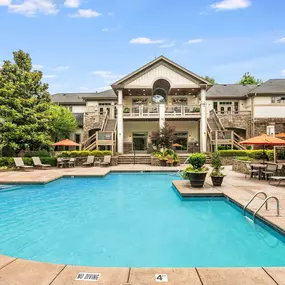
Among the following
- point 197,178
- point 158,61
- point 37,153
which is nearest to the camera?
point 197,178

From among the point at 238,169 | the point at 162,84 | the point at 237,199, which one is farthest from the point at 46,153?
the point at 237,199

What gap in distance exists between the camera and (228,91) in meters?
28.8

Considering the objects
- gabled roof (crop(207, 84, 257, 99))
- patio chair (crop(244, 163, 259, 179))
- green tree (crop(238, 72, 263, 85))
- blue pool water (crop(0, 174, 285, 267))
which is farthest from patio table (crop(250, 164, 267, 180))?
green tree (crop(238, 72, 263, 85))

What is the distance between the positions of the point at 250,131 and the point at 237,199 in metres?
19.6

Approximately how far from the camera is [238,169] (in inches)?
606

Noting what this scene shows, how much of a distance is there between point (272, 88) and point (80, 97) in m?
24.1

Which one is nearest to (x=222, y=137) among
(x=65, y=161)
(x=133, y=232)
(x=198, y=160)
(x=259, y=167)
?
(x=259, y=167)

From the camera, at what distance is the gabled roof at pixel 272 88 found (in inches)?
1009

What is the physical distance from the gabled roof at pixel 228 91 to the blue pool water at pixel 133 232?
20854mm

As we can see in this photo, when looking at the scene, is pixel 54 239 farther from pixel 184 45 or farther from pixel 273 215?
pixel 184 45

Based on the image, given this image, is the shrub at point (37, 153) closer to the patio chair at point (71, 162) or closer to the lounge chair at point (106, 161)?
the patio chair at point (71, 162)

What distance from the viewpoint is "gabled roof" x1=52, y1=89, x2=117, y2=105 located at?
28.5m

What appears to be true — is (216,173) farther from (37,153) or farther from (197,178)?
(37,153)

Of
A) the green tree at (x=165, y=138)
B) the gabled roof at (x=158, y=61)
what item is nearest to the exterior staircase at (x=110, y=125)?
the gabled roof at (x=158, y=61)
